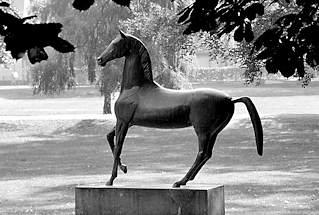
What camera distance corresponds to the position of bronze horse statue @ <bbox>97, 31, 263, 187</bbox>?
10188mm

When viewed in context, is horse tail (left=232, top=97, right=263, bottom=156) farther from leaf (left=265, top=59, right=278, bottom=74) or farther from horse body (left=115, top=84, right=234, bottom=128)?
leaf (left=265, top=59, right=278, bottom=74)

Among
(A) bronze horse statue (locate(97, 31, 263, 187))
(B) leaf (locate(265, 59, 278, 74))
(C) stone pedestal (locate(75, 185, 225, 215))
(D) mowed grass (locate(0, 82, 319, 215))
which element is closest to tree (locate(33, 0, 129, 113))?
(D) mowed grass (locate(0, 82, 319, 215))

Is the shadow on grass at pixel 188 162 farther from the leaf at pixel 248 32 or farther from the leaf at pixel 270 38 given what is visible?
the leaf at pixel 270 38

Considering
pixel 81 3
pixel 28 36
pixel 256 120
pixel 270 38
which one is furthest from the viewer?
pixel 256 120

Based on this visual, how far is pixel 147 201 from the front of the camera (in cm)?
1016

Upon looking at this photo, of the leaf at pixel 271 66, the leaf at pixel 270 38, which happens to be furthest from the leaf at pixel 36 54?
the leaf at pixel 270 38

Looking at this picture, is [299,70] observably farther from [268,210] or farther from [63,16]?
[63,16]

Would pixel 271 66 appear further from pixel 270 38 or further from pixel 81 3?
pixel 81 3

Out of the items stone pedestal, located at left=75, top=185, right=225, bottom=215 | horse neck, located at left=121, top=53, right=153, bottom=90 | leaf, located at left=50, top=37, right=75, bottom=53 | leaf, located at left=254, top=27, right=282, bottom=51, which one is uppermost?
leaf, located at left=50, top=37, right=75, bottom=53

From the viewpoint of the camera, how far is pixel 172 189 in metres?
10.0

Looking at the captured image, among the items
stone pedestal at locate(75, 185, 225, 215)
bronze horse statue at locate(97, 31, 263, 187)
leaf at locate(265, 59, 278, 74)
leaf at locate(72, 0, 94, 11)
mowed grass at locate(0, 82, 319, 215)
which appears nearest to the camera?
leaf at locate(72, 0, 94, 11)

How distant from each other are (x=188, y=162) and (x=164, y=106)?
11.1 m

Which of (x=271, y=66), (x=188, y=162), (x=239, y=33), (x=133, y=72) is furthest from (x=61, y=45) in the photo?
(x=188, y=162)

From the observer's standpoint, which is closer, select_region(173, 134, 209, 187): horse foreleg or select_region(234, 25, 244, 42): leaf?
select_region(234, 25, 244, 42): leaf
